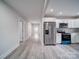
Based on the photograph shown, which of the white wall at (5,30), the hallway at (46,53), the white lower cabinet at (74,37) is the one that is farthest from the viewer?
the white lower cabinet at (74,37)

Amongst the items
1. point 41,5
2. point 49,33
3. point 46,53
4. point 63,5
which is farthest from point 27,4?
point 49,33

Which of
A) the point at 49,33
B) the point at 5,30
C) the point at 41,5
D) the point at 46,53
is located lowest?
the point at 46,53

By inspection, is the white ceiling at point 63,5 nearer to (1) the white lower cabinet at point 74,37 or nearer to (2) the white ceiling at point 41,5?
(2) the white ceiling at point 41,5

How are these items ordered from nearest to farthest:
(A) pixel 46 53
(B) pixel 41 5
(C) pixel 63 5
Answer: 1. (B) pixel 41 5
2. (C) pixel 63 5
3. (A) pixel 46 53

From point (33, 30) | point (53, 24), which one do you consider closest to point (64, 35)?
point (53, 24)

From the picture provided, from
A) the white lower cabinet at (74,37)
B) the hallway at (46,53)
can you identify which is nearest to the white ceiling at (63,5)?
the hallway at (46,53)

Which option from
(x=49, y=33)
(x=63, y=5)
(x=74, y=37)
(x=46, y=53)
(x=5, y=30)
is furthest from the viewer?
(x=74, y=37)

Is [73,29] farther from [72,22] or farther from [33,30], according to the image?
[33,30]

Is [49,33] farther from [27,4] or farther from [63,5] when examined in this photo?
[27,4]

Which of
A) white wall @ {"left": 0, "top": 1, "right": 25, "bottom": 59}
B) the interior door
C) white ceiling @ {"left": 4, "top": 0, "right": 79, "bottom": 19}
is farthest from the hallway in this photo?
white ceiling @ {"left": 4, "top": 0, "right": 79, "bottom": 19}

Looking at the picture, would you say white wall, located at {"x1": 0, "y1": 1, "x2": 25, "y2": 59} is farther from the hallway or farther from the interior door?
the interior door

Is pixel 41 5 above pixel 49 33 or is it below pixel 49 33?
above

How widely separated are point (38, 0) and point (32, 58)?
2.47 metres

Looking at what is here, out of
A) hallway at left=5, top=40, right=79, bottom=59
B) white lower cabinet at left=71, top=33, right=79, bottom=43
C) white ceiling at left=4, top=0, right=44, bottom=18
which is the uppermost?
white ceiling at left=4, top=0, right=44, bottom=18
